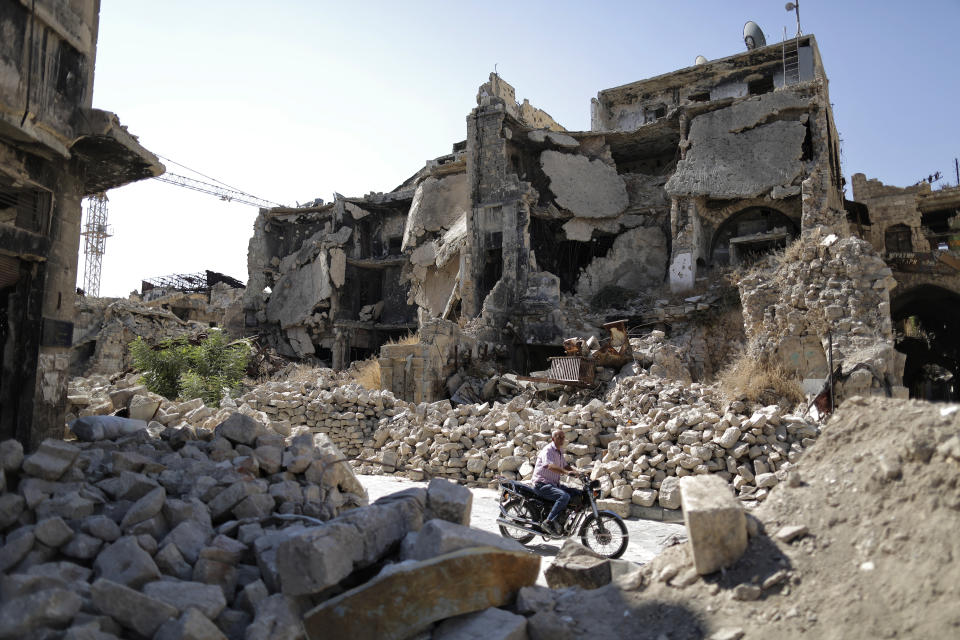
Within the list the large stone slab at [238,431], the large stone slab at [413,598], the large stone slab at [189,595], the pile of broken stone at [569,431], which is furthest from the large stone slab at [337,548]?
the pile of broken stone at [569,431]

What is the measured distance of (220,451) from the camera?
226 inches

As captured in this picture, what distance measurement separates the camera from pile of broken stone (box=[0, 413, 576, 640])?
3322 millimetres

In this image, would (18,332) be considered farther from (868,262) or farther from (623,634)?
(868,262)

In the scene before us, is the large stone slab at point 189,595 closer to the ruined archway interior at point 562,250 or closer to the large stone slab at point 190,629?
the large stone slab at point 190,629

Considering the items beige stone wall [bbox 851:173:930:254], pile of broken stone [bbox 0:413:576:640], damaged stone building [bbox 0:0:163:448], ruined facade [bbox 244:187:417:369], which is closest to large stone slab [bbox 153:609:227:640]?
pile of broken stone [bbox 0:413:576:640]

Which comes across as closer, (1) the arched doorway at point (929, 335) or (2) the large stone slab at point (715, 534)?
(2) the large stone slab at point (715, 534)

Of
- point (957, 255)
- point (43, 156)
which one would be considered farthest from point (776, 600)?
point (957, 255)

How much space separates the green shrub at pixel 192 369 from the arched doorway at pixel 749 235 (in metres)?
14.5

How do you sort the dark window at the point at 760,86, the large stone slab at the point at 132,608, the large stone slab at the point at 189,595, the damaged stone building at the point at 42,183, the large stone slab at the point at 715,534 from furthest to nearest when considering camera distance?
the dark window at the point at 760,86 < the damaged stone building at the point at 42,183 < the large stone slab at the point at 715,534 < the large stone slab at the point at 189,595 < the large stone slab at the point at 132,608

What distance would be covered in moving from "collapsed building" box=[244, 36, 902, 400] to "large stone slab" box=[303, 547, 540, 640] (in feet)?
30.8

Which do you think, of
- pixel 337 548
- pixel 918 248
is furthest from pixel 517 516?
pixel 918 248

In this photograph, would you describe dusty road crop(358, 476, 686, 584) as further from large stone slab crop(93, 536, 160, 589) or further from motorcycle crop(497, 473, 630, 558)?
large stone slab crop(93, 536, 160, 589)

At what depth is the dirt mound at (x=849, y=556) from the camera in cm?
297

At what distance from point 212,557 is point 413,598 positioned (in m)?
1.42
